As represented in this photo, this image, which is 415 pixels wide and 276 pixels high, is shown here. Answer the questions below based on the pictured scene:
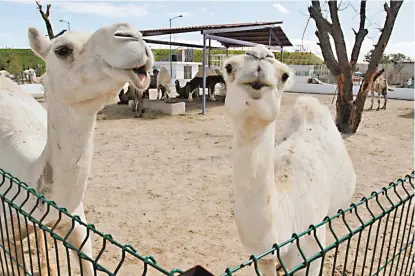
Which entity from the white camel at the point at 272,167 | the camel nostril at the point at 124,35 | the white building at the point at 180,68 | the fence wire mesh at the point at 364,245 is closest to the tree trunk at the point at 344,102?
the fence wire mesh at the point at 364,245

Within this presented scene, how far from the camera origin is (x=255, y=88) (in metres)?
1.53

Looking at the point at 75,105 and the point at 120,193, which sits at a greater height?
the point at 75,105

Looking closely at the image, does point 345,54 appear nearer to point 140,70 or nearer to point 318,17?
point 318,17

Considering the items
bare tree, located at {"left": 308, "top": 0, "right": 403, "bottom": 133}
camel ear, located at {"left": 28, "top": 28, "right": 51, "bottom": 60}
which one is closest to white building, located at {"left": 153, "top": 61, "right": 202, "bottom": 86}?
bare tree, located at {"left": 308, "top": 0, "right": 403, "bottom": 133}

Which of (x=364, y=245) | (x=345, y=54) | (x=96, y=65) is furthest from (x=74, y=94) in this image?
(x=345, y=54)

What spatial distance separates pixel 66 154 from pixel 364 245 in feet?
9.67

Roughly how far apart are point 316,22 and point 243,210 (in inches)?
308

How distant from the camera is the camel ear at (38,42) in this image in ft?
6.35

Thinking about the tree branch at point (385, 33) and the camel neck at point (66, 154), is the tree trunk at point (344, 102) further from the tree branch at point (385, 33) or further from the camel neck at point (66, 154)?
the camel neck at point (66, 154)

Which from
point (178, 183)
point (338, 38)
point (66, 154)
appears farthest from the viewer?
point (338, 38)

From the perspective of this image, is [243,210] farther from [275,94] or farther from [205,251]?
[205,251]

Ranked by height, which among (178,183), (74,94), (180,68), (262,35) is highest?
(262,35)

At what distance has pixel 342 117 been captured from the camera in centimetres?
862

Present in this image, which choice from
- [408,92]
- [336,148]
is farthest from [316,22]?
[408,92]
